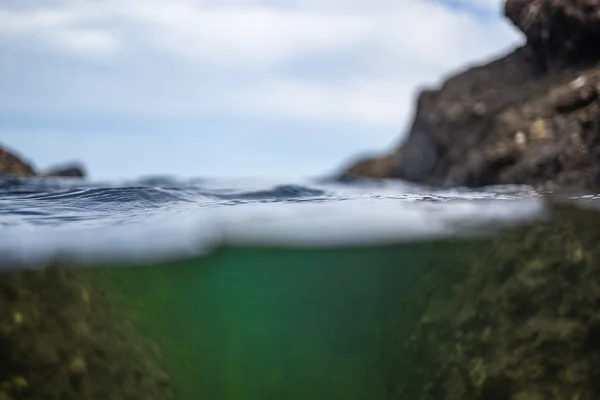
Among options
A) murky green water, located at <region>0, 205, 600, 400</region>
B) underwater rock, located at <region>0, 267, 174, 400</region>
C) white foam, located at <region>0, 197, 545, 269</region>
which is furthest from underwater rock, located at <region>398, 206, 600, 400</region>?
underwater rock, located at <region>0, 267, 174, 400</region>

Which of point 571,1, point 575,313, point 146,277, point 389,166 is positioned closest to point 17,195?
point 146,277

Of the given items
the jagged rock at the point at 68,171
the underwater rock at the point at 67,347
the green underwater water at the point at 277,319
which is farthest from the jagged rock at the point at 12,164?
the underwater rock at the point at 67,347

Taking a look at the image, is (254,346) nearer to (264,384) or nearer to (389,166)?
(264,384)

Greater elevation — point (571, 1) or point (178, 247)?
point (571, 1)

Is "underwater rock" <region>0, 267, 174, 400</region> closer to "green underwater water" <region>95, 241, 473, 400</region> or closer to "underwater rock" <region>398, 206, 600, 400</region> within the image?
"green underwater water" <region>95, 241, 473, 400</region>

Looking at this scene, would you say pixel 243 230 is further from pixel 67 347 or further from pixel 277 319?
pixel 67 347

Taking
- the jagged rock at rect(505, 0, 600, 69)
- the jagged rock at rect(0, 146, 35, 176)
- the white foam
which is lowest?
the white foam
